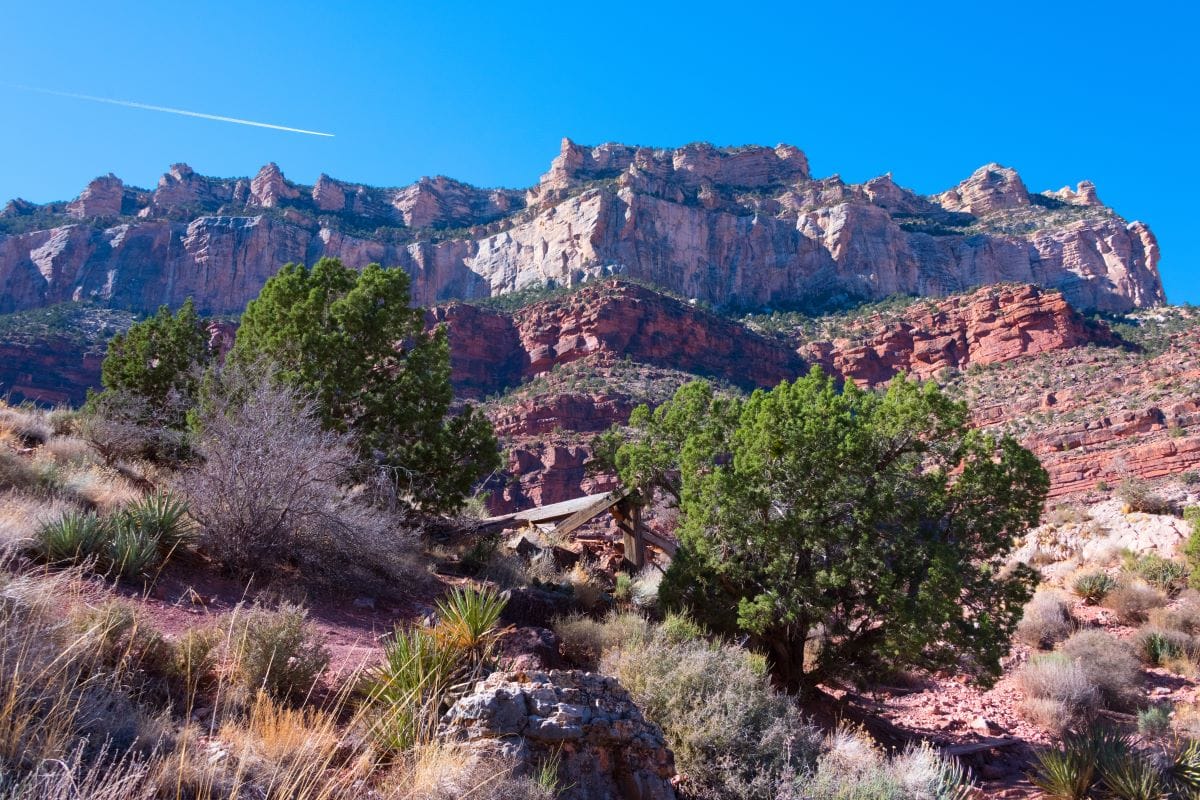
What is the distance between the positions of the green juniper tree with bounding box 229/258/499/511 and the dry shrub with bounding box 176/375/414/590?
2.60 metres

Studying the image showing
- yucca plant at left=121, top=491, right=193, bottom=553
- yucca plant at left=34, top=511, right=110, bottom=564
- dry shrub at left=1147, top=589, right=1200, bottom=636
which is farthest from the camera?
dry shrub at left=1147, top=589, right=1200, bottom=636

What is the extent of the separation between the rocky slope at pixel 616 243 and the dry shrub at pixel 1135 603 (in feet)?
219

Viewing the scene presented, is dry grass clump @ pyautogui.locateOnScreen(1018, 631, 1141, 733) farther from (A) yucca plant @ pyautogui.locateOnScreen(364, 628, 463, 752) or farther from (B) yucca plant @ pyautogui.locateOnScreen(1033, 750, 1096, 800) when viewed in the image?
(A) yucca plant @ pyautogui.locateOnScreen(364, 628, 463, 752)

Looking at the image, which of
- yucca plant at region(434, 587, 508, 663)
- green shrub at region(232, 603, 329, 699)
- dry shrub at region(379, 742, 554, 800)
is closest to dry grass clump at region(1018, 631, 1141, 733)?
yucca plant at region(434, 587, 508, 663)

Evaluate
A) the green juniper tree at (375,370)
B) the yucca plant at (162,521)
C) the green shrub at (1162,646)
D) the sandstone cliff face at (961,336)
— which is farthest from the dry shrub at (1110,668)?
the sandstone cliff face at (961,336)

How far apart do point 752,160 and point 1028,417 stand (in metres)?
78.4

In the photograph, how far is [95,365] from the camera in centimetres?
5962

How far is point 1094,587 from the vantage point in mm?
18328

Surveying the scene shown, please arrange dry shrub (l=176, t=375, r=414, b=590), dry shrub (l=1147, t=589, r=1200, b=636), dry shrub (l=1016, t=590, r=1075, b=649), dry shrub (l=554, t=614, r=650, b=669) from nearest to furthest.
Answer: dry shrub (l=176, t=375, r=414, b=590) < dry shrub (l=554, t=614, r=650, b=669) < dry shrub (l=1147, t=589, r=1200, b=636) < dry shrub (l=1016, t=590, r=1075, b=649)

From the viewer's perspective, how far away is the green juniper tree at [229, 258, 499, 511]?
12062 millimetres

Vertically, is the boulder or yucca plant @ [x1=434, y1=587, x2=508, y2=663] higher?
yucca plant @ [x1=434, y1=587, x2=508, y2=663]

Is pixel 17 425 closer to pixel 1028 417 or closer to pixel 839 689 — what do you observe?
pixel 839 689

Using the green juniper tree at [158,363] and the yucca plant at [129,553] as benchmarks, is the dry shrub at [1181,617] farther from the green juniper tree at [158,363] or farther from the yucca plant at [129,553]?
the green juniper tree at [158,363]

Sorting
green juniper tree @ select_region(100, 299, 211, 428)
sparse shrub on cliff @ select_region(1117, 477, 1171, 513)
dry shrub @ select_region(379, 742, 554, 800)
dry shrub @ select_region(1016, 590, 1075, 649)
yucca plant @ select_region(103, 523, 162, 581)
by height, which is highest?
sparse shrub on cliff @ select_region(1117, 477, 1171, 513)
